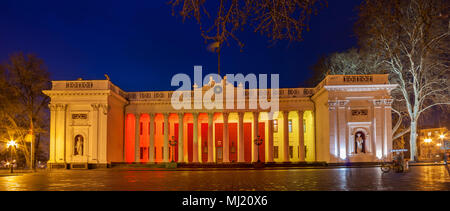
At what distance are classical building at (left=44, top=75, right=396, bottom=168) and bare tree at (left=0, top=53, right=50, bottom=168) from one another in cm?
335

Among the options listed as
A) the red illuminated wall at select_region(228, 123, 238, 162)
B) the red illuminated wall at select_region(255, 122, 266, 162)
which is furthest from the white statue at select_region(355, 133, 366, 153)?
the red illuminated wall at select_region(228, 123, 238, 162)

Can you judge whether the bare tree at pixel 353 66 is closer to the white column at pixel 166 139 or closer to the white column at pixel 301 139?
the white column at pixel 301 139

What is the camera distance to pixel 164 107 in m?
46.1

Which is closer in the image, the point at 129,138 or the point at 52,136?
the point at 52,136

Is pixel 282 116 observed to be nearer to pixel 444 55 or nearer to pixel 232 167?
pixel 232 167

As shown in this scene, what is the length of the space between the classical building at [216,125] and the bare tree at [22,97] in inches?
132

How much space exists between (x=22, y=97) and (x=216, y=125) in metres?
22.9

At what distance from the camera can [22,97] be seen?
4197 cm

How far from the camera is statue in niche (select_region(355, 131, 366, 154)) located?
37.9 metres

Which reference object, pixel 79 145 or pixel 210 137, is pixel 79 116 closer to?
pixel 79 145

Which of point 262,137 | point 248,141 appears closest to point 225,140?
point 248,141

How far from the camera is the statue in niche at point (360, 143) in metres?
37.9

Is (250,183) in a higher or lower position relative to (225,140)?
lower

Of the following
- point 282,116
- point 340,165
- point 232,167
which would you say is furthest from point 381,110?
point 232,167
